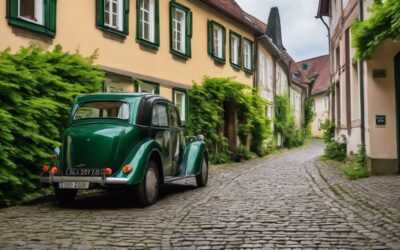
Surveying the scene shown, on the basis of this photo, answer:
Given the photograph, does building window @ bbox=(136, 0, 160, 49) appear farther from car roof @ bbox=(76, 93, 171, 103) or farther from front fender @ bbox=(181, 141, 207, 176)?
car roof @ bbox=(76, 93, 171, 103)

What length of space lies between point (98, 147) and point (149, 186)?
110 cm

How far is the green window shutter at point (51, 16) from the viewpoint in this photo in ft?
36.7

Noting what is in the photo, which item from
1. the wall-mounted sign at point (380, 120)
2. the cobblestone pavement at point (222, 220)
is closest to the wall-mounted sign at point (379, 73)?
the wall-mounted sign at point (380, 120)

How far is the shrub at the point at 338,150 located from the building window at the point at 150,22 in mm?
7642

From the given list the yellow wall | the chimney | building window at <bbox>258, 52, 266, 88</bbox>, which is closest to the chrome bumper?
the yellow wall

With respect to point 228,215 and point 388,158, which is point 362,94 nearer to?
point 388,158

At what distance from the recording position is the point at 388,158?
Result: 1221 cm

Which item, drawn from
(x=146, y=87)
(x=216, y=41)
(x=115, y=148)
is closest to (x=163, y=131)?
(x=115, y=148)

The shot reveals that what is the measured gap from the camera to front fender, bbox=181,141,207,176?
10188 mm

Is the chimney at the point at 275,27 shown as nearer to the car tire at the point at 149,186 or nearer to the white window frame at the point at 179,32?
the white window frame at the point at 179,32

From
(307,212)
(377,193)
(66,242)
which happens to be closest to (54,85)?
(66,242)

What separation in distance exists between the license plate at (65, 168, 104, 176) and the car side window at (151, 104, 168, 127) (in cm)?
151

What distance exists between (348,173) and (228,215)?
597cm

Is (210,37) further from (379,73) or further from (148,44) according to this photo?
(379,73)
